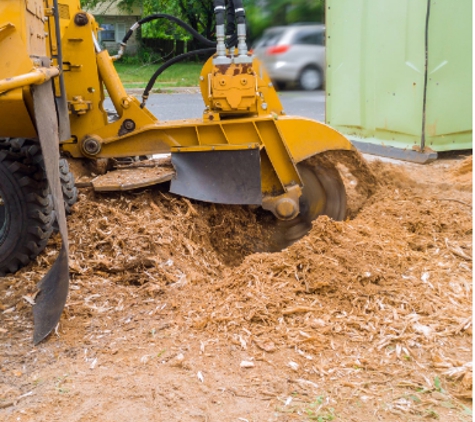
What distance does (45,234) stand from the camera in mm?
4434

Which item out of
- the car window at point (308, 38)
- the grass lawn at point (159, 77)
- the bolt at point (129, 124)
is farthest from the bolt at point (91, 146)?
the grass lawn at point (159, 77)

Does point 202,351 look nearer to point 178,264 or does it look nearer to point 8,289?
point 178,264

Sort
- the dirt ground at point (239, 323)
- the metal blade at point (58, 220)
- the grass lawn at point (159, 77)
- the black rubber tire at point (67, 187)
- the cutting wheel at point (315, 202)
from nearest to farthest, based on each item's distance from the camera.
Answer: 1. the dirt ground at point (239, 323)
2. the metal blade at point (58, 220)
3. the black rubber tire at point (67, 187)
4. the cutting wheel at point (315, 202)
5. the grass lawn at point (159, 77)

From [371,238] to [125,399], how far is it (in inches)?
86.9

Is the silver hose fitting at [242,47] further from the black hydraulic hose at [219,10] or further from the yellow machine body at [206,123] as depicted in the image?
the black hydraulic hose at [219,10]

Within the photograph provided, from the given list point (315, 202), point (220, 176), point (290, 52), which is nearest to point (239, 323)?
point (220, 176)

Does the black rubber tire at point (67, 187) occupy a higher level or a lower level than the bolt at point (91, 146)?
lower

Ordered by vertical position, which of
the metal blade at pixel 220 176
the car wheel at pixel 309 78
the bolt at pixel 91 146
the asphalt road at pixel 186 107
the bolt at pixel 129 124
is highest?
the car wheel at pixel 309 78

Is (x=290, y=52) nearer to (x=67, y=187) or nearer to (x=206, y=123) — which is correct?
(x=206, y=123)

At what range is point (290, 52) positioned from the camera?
469 cm

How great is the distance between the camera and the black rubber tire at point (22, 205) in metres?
4.32

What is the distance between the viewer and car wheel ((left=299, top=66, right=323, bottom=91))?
18.5ft

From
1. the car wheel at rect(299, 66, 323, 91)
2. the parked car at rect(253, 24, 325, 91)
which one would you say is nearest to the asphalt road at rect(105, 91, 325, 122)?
the car wheel at rect(299, 66, 323, 91)

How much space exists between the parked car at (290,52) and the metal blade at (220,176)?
2.24 feet
